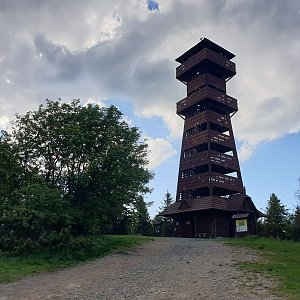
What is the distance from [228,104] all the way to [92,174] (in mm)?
29789

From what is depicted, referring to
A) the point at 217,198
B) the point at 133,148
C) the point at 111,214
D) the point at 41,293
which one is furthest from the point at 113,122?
the point at 217,198

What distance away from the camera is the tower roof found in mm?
47156

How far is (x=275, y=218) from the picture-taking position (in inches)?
1686

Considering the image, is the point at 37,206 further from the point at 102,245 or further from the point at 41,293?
the point at 41,293

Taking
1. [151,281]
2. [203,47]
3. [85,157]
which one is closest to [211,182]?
[203,47]

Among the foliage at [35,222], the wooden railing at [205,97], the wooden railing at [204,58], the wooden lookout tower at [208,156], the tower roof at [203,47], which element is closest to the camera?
the foliage at [35,222]

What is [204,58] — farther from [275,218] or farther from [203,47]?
[275,218]

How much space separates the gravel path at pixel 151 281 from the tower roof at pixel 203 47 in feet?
114

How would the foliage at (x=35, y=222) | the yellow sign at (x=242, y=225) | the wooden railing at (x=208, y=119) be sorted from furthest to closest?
the wooden railing at (x=208, y=119) < the yellow sign at (x=242, y=225) < the foliage at (x=35, y=222)

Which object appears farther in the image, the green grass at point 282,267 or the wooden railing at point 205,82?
the wooden railing at point 205,82

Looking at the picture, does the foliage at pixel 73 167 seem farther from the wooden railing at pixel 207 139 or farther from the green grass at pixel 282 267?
the wooden railing at pixel 207 139

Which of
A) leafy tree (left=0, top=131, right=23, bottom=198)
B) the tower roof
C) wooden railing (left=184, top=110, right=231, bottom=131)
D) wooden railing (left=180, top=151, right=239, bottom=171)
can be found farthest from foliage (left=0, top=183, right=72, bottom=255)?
the tower roof

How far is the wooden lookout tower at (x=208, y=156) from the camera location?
41.2 meters

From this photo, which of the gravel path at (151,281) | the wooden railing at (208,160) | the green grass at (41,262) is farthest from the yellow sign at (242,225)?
the gravel path at (151,281)
